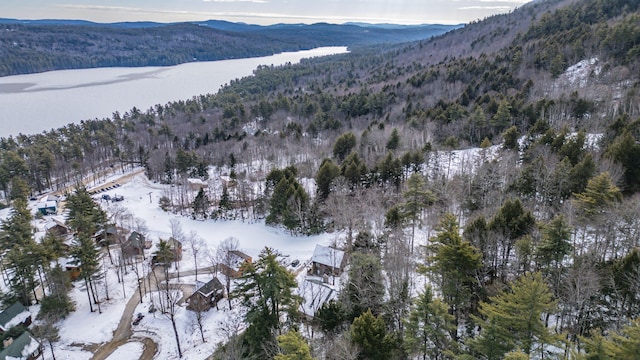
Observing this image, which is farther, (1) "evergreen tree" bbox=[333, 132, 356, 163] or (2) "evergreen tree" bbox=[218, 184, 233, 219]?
(1) "evergreen tree" bbox=[333, 132, 356, 163]

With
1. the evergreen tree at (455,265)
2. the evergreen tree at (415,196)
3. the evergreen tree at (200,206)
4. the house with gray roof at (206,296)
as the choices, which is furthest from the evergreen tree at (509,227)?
the evergreen tree at (200,206)

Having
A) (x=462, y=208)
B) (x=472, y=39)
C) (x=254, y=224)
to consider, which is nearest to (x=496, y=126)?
(x=462, y=208)

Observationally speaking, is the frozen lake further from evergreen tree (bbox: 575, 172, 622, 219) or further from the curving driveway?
evergreen tree (bbox: 575, 172, 622, 219)

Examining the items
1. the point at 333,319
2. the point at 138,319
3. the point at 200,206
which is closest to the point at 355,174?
the point at 200,206

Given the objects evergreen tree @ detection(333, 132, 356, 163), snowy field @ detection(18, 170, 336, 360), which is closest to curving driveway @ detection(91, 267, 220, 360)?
snowy field @ detection(18, 170, 336, 360)

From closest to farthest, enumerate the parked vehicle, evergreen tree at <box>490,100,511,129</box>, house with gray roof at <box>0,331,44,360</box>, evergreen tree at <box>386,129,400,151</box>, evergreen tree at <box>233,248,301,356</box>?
evergreen tree at <box>233,248,301,356</box> → house with gray roof at <box>0,331,44,360</box> → the parked vehicle → evergreen tree at <box>386,129,400,151</box> → evergreen tree at <box>490,100,511,129</box>

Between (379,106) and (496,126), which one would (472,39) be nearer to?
(379,106)

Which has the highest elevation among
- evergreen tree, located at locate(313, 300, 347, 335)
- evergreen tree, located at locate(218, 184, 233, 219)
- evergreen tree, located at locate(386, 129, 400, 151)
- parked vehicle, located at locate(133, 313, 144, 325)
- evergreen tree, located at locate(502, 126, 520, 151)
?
evergreen tree, located at locate(502, 126, 520, 151)

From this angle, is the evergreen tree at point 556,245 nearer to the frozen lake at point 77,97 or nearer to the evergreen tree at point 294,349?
the evergreen tree at point 294,349
